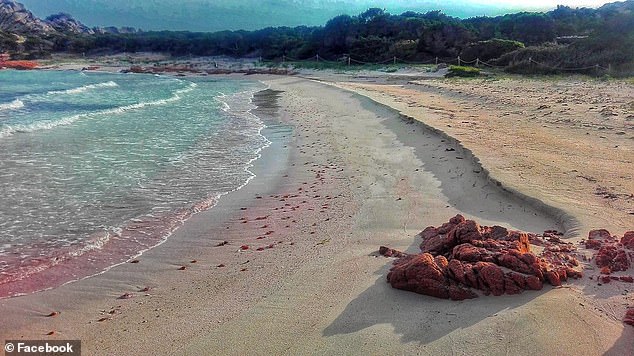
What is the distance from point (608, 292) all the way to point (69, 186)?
26.1ft

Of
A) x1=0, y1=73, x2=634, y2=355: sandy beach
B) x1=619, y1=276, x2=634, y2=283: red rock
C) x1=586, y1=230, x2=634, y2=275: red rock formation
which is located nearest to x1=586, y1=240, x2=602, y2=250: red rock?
x1=586, y1=230, x2=634, y2=275: red rock formation

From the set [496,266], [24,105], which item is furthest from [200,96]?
[496,266]

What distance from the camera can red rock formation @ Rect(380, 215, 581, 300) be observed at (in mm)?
3812

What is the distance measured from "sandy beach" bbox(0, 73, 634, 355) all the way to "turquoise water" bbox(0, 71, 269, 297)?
466 mm

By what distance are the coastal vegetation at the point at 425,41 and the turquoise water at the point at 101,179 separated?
18.6 m

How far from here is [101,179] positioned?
8.78m

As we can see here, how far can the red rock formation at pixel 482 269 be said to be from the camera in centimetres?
381

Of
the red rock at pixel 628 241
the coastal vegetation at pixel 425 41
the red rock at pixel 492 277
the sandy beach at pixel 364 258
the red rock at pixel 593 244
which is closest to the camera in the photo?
the sandy beach at pixel 364 258

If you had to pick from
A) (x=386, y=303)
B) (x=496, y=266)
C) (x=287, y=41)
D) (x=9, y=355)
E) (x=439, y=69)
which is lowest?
(x=9, y=355)

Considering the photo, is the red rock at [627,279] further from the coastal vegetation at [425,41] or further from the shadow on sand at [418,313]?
the coastal vegetation at [425,41]

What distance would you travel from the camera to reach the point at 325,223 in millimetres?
6441

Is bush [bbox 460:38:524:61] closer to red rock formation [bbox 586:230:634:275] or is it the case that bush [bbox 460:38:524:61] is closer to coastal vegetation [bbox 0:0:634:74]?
coastal vegetation [bbox 0:0:634:74]

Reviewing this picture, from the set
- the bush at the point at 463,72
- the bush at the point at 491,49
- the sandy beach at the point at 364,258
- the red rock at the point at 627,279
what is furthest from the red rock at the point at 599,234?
the bush at the point at 491,49

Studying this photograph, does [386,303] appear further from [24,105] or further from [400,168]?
[24,105]
